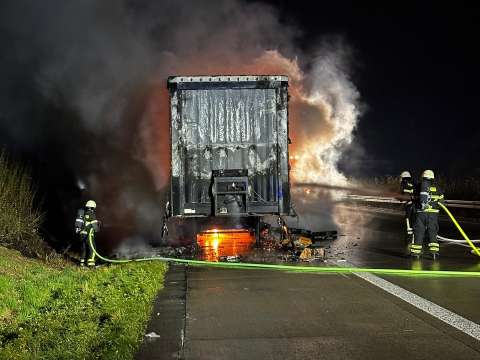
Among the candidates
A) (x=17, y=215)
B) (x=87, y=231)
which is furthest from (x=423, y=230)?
(x=17, y=215)

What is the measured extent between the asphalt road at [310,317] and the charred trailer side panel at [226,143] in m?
1.69

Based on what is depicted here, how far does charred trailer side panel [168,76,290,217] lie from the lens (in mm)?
9445

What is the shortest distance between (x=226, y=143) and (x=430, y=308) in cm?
508

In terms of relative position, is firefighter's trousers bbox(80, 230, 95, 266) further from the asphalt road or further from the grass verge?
the asphalt road

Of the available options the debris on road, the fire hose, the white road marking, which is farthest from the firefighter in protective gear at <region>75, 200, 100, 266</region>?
the white road marking

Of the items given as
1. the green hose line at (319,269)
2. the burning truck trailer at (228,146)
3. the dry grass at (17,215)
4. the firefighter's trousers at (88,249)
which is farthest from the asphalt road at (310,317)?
the dry grass at (17,215)

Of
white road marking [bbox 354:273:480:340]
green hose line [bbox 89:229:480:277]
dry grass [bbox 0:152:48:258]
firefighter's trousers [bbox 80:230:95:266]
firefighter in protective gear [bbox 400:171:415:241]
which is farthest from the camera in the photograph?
firefighter in protective gear [bbox 400:171:415:241]

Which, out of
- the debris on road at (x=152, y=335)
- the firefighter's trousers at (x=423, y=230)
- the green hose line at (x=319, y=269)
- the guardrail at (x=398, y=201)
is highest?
the guardrail at (x=398, y=201)

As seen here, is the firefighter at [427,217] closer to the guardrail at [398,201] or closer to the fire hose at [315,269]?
the fire hose at [315,269]

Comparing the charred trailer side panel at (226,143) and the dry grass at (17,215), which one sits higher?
the charred trailer side panel at (226,143)

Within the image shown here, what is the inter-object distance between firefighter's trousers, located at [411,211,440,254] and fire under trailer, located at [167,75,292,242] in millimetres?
2537

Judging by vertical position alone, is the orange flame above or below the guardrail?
below

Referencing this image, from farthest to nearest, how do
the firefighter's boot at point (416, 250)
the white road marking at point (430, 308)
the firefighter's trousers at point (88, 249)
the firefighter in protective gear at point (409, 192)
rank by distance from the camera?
1. the firefighter in protective gear at point (409, 192)
2. the firefighter's trousers at point (88, 249)
3. the firefighter's boot at point (416, 250)
4. the white road marking at point (430, 308)

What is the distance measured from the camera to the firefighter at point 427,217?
370 inches
